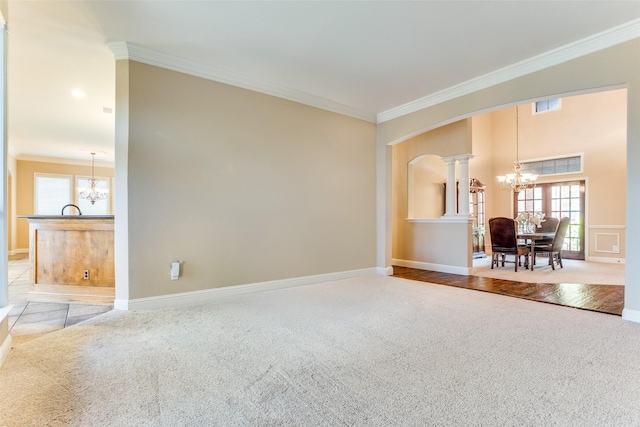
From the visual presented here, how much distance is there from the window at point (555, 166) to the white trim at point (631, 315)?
224 inches

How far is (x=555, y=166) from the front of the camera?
7.41 meters

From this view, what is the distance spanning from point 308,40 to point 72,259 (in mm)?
3463

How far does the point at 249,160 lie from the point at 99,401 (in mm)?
2741

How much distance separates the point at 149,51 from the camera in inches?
120

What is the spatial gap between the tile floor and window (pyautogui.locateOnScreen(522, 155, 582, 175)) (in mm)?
9223

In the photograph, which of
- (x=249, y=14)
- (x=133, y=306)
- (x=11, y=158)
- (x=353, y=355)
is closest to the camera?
(x=353, y=355)

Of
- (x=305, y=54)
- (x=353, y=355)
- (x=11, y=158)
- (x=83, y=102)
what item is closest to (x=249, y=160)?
(x=305, y=54)

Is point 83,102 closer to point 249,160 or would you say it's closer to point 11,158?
point 249,160

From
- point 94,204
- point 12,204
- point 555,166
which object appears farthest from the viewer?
point 94,204

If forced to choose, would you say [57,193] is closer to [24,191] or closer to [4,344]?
[24,191]

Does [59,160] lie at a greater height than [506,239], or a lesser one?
greater

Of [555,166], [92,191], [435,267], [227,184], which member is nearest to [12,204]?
[92,191]

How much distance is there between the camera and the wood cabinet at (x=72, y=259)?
3.29m

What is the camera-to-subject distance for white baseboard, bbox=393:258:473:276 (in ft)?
16.5
